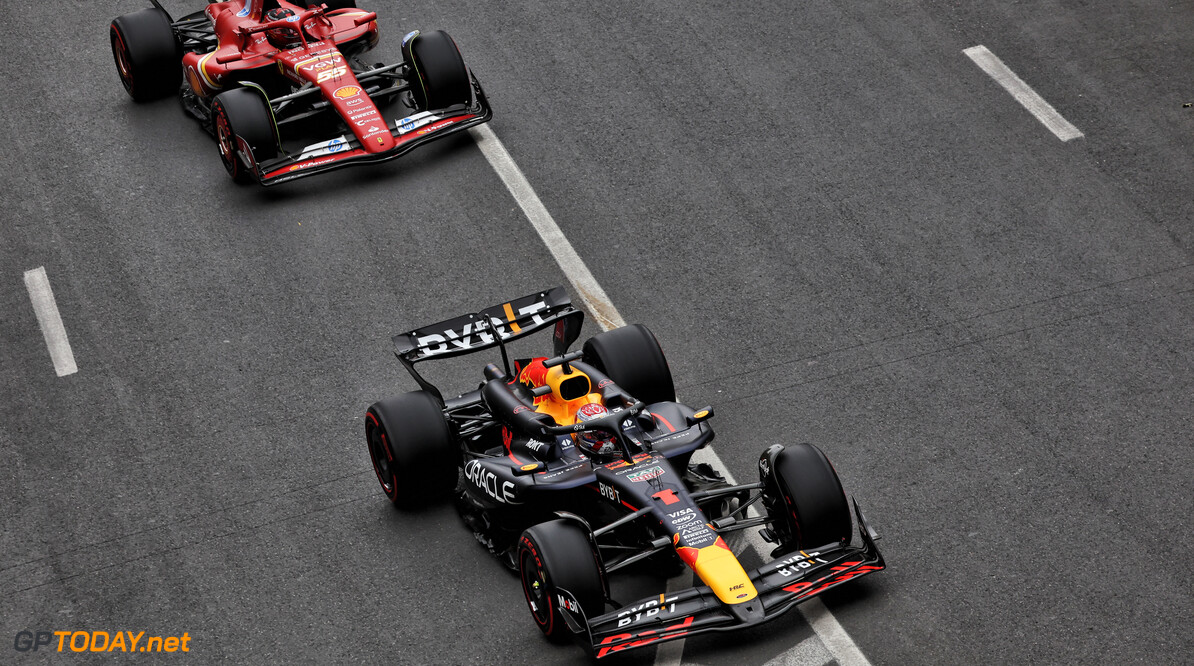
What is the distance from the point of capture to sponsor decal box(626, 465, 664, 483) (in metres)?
8.55

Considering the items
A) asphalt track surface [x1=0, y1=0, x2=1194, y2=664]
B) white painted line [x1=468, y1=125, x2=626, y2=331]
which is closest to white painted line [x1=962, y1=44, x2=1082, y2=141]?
asphalt track surface [x1=0, y1=0, x2=1194, y2=664]

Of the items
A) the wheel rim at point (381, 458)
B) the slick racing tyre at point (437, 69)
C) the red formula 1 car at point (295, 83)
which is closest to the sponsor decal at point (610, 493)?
the wheel rim at point (381, 458)

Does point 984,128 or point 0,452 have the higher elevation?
point 984,128

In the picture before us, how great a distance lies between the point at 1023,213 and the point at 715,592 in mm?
6090

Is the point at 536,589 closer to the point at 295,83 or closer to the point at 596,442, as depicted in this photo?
the point at 596,442

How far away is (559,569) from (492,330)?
8.09 ft

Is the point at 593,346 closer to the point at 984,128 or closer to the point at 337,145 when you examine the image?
the point at 337,145

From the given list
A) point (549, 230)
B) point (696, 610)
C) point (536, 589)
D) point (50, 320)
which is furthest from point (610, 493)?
→ point (50, 320)

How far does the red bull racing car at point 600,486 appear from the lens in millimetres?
8000

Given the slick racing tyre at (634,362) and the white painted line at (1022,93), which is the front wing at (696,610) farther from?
the white painted line at (1022,93)

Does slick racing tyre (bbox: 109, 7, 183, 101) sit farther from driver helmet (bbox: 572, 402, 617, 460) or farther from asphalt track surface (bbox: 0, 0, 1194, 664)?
driver helmet (bbox: 572, 402, 617, 460)

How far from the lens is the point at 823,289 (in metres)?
11.8

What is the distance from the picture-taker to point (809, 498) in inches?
332

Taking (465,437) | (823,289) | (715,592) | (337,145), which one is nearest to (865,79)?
(823,289)
